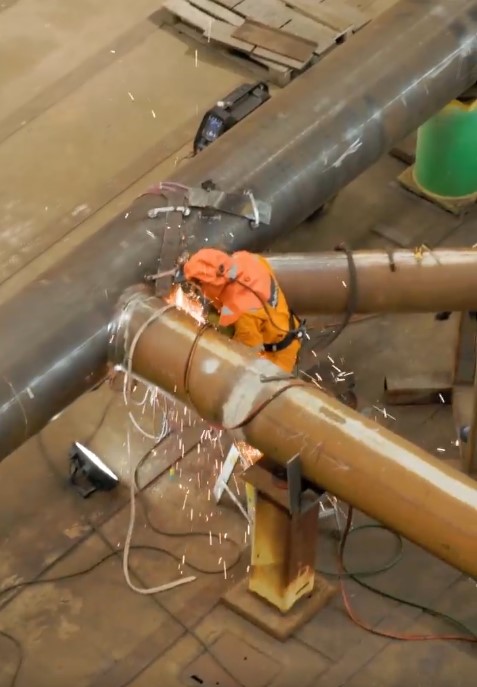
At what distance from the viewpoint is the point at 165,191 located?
5.38 m

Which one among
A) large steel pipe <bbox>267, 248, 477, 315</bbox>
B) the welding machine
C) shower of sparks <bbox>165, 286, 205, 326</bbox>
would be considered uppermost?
shower of sparks <bbox>165, 286, 205, 326</bbox>

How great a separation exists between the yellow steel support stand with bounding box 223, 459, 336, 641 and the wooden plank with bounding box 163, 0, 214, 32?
4.27 meters

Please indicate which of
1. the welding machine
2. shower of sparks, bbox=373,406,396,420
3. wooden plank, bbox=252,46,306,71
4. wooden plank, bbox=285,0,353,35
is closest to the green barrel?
the welding machine

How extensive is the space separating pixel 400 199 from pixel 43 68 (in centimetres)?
269

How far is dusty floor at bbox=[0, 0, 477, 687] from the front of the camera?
5355 mm

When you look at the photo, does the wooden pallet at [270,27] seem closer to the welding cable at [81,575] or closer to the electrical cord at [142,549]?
the electrical cord at [142,549]

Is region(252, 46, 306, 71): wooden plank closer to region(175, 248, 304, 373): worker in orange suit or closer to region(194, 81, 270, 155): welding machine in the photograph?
region(194, 81, 270, 155): welding machine

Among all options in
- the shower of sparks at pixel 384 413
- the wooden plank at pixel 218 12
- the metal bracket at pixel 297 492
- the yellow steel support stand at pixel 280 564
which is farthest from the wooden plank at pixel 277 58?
the metal bracket at pixel 297 492

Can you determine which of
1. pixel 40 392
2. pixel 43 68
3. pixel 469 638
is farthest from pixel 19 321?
pixel 43 68

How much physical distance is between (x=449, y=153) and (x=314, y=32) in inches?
66.4

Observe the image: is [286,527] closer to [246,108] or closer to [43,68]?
[246,108]

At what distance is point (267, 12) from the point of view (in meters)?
8.43

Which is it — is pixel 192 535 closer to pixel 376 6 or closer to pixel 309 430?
pixel 309 430

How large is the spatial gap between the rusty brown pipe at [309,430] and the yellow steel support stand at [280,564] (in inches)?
12.1
